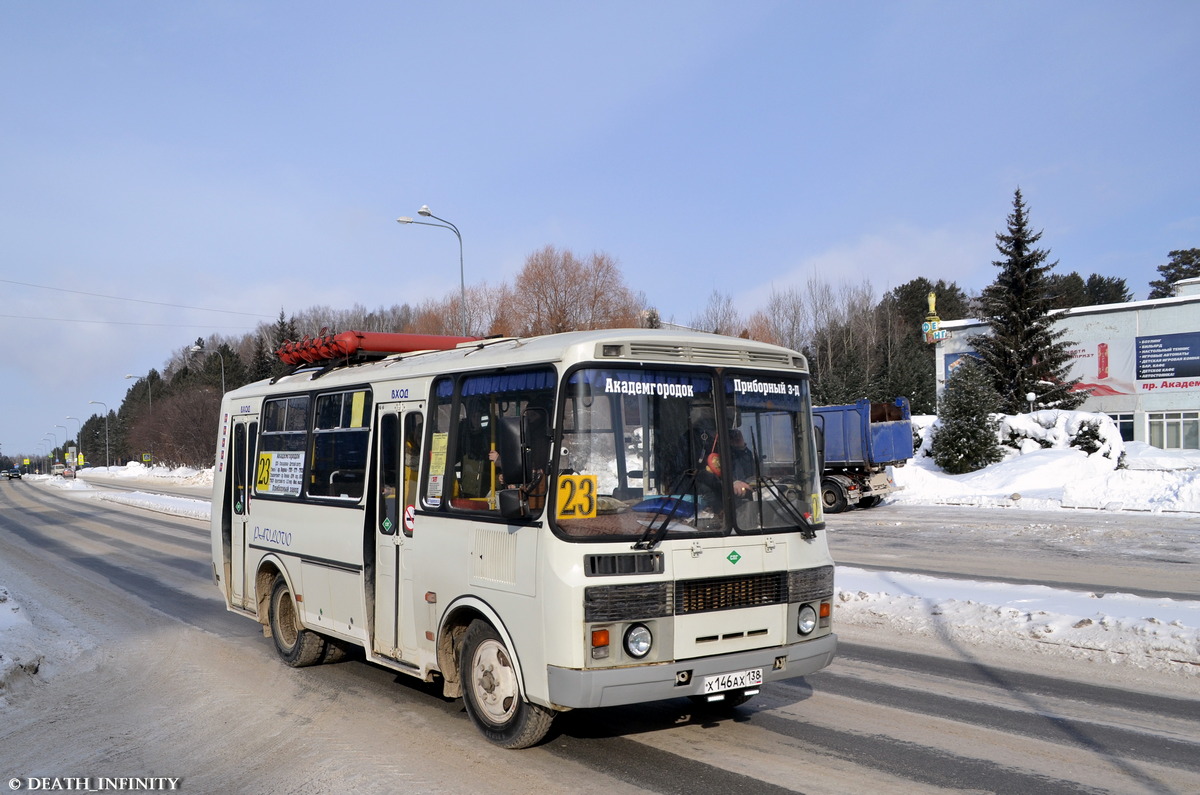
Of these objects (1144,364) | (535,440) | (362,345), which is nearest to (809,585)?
(535,440)

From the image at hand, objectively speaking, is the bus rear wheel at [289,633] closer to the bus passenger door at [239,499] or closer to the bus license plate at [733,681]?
the bus passenger door at [239,499]

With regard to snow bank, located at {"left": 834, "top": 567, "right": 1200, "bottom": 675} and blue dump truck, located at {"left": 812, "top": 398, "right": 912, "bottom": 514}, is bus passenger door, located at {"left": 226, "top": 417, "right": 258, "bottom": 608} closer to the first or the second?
snow bank, located at {"left": 834, "top": 567, "right": 1200, "bottom": 675}

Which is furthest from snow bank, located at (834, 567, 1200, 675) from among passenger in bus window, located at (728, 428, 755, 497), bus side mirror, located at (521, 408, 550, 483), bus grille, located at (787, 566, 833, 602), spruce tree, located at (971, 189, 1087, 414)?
spruce tree, located at (971, 189, 1087, 414)

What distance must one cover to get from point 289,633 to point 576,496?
515 cm

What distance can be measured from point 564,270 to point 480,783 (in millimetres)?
50272

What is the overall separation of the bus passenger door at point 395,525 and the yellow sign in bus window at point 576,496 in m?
1.98

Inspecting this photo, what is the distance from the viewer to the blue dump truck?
27.7 metres

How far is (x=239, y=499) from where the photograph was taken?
1067 cm

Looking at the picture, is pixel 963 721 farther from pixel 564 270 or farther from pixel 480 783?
pixel 564 270

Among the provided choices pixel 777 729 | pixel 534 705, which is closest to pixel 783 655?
pixel 777 729

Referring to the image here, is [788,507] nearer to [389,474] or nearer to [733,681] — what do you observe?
[733,681]

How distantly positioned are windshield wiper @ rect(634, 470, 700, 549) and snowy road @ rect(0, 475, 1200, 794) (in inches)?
57.0

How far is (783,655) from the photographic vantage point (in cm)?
617

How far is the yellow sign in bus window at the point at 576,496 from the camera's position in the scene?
5.63 meters
